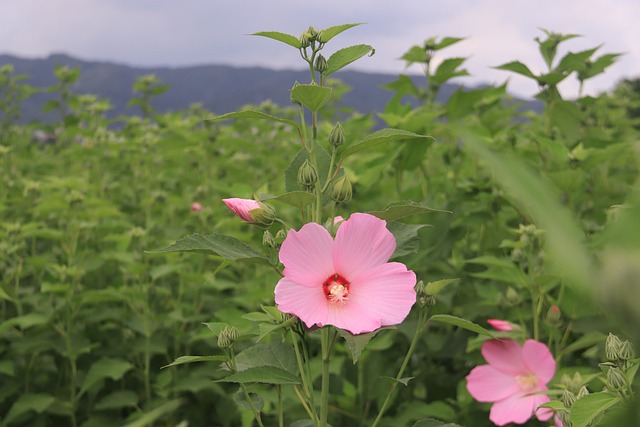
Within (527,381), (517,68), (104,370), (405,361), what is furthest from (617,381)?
(104,370)

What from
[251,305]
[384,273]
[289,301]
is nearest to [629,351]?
[384,273]

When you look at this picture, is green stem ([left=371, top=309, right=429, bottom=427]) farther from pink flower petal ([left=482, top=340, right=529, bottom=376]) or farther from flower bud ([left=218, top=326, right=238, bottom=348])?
pink flower petal ([left=482, top=340, right=529, bottom=376])

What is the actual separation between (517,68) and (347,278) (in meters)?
1.21

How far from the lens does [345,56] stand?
0.89 meters

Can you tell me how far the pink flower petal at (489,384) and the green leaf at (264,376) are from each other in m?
0.57

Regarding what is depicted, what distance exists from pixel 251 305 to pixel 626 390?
1.19 m

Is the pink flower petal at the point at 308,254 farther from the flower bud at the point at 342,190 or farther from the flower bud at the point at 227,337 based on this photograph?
the flower bud at the point at 227,337

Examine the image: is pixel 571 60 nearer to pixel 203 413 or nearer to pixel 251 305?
pixel 251 305

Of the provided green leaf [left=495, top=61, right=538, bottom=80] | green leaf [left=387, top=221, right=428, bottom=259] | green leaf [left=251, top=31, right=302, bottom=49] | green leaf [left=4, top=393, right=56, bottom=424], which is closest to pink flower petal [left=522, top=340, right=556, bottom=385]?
green leaf [left=387, top=221, right=428, bottom=259]

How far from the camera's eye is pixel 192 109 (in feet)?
12.6

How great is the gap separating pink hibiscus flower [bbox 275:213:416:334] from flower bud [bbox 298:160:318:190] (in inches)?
3.0

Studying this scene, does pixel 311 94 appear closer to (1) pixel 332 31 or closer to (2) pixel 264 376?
(1) pixel 332 31

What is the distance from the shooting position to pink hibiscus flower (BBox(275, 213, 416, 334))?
0.76 m

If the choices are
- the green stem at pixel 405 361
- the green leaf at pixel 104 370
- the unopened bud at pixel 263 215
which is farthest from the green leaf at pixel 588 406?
the green leaf at pixel 104 370
